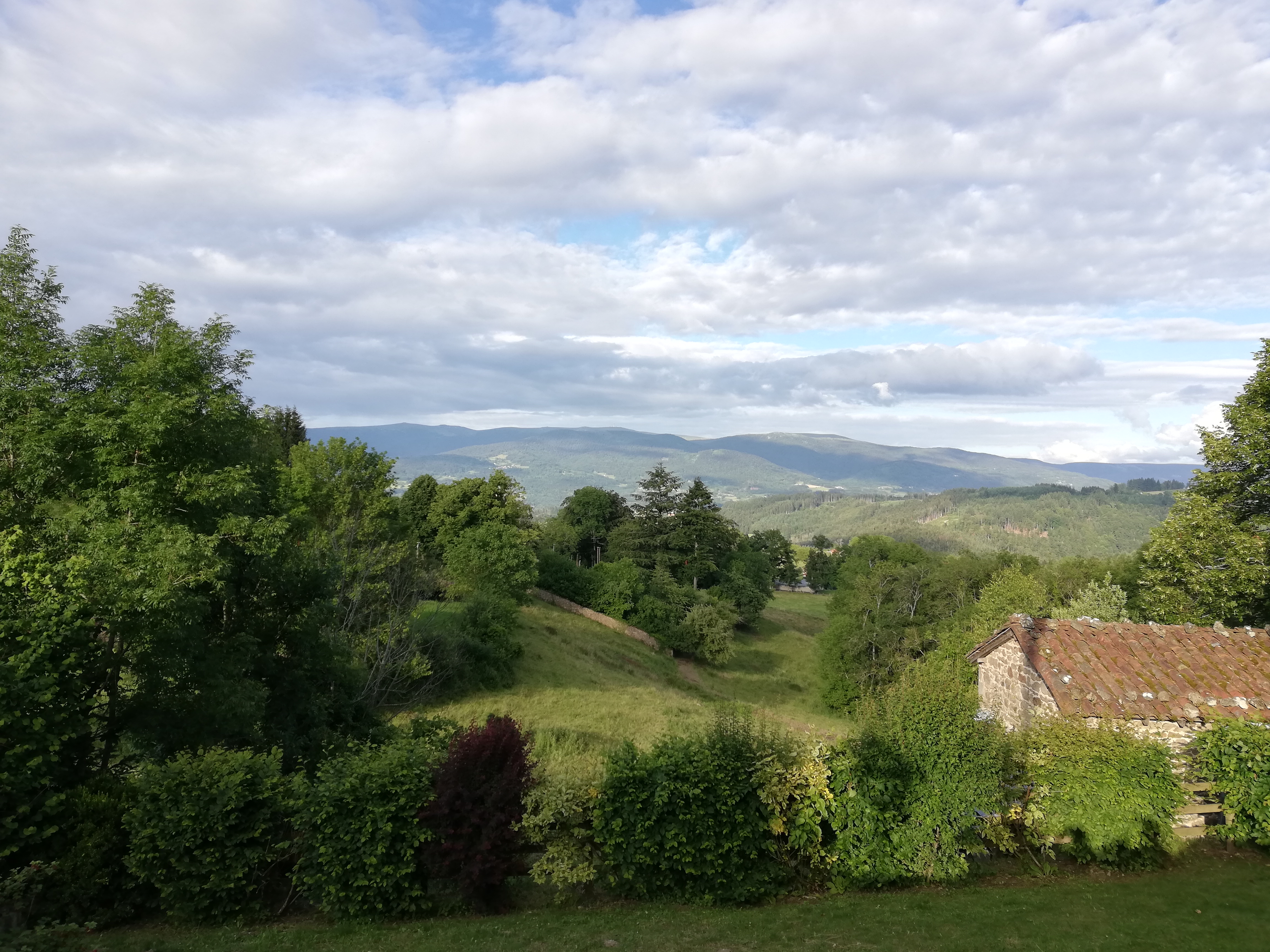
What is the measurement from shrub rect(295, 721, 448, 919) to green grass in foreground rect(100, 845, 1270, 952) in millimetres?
330

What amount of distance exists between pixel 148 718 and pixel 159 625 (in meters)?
2.08

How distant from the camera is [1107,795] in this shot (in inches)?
383

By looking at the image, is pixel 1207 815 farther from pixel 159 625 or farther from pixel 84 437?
pixel 84 437

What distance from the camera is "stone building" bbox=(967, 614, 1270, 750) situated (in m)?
13.5

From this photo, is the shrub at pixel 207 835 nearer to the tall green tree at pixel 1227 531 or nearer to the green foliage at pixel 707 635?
the tall green tree at pixel 1227 531

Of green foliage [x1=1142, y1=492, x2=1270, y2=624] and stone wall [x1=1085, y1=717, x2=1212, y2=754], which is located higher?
green foliage [x1=1142, y1=492, x2=1270, y2=624]

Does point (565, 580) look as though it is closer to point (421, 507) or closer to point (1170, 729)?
point (421, 507)

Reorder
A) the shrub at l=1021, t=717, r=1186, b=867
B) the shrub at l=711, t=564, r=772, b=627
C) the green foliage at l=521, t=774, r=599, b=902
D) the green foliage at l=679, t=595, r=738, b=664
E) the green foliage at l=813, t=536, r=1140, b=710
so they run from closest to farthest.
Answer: the green foliage at l=521, t=774, r=599, b=902 → the shrub at l=1021, t=717, r=1186, b=867 → the green foliage at l=813, t=536, r=1140, b=710 → the green foliage at l=679, t=595, r=738, b=664 → the shrub at l=711, t=564, r=772, b=627

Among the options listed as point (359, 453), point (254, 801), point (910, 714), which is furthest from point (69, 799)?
point (359, 453)

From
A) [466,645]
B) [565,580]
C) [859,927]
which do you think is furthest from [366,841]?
[565,580]

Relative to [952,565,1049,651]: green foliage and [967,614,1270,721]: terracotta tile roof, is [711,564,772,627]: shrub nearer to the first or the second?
[952,565,1049,651]: green foliage

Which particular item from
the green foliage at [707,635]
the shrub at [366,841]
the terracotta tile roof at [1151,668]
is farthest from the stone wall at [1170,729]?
the green foliage at [707,635]

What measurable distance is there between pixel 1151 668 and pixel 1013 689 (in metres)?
3.23

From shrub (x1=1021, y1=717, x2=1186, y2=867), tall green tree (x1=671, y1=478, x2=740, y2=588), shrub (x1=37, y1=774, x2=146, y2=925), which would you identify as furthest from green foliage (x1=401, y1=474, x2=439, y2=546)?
shrub (x1=1021, y1=717, x2=1186, y2=867)
